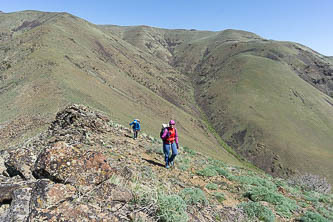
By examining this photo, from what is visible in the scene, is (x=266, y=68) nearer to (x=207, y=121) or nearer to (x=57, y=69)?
(x=207, y=121)

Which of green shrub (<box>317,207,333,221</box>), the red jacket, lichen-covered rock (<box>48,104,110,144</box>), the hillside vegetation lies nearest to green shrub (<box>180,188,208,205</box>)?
the red jacket

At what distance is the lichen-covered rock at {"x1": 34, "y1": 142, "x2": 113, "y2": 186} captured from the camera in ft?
12.1

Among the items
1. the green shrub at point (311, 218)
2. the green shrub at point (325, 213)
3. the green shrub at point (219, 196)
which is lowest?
the green shrub at point (325, 213)

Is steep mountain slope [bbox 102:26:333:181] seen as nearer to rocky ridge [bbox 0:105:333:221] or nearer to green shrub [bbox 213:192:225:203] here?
green shrub [bbox 213:192:225:203]

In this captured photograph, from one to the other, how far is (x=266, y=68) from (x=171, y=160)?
3676 inches

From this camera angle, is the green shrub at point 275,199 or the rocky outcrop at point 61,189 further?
the green shrub at point 275,199

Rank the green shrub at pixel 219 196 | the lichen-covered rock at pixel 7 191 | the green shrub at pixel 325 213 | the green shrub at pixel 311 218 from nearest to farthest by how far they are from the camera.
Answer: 1. the lichen-covered rock at pixel 7 191
2. the green shrub at pixel 311 218
3. the green shrub at pixel 219 196
4. the green shrub at pixel 325 213

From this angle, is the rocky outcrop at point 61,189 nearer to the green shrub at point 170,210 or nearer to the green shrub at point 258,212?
the green shrub at point 170,210

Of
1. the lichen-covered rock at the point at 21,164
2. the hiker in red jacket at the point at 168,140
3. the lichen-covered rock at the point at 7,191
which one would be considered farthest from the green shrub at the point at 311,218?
the lichen-covered rock at the point at 21,164

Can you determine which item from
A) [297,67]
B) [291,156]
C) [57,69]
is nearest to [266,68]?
[297,67]

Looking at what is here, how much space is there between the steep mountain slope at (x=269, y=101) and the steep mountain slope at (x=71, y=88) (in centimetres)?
998

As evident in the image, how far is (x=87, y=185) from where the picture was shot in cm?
361

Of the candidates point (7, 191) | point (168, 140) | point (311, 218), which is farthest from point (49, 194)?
point (311, 218)

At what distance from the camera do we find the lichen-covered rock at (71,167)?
3676 millimetres
